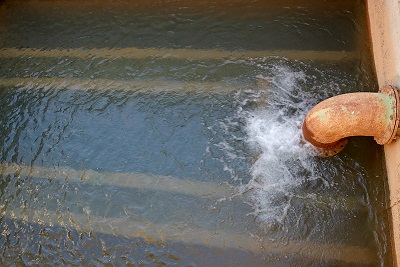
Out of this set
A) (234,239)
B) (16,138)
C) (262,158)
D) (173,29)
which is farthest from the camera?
(173,29)

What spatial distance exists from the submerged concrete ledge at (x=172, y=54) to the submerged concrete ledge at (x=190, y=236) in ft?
6.54

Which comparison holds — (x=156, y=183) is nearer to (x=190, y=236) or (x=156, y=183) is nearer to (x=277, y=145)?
(x=190, y=236)

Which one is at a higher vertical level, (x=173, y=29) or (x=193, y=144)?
(x=173, y=29)

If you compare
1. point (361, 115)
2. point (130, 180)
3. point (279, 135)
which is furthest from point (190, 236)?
point (361, 115)

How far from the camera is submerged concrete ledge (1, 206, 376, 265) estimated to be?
352 cm

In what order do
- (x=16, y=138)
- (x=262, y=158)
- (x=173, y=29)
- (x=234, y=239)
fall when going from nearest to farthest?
(x=234, y=239), (x=262, y=158), (x=16, y=138), (x=173, y=29)

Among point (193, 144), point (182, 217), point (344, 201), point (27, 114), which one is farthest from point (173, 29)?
point (344, 201)

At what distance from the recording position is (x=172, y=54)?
484cm

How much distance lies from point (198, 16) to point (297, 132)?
201cm

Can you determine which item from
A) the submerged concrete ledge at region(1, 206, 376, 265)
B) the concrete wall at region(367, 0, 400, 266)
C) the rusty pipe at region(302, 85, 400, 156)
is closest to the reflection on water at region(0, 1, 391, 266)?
the submerged concrete ledge at region(1, 206, 376, 265)

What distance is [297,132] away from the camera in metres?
4.10

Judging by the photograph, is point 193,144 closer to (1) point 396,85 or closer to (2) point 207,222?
(2) point 207,222

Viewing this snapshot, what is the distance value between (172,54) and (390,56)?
2.36 metres

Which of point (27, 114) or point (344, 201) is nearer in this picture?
point (344, 201)
